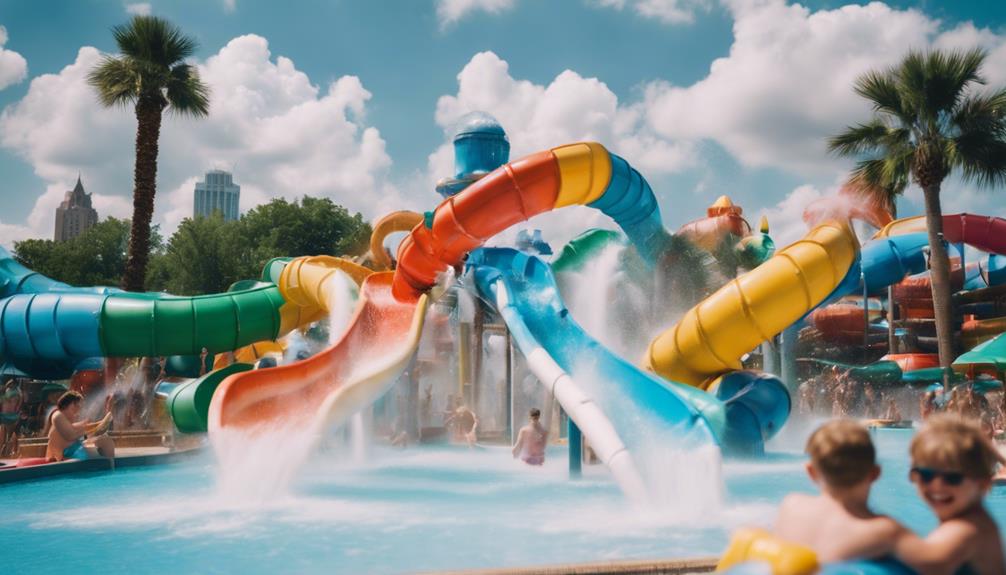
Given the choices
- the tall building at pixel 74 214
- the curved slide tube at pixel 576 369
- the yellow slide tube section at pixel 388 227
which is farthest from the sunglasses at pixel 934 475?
the tall building at pixel 74 214

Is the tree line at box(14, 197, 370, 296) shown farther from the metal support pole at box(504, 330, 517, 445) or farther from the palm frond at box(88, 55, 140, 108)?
the metal support pole at box(504, 330, 517, 445)

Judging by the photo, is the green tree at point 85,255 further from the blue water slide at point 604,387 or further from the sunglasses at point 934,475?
the sunglasses at point 934,475

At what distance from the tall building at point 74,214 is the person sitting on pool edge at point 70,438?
133 meters

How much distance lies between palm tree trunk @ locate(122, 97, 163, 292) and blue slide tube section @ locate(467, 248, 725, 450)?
11648 mm

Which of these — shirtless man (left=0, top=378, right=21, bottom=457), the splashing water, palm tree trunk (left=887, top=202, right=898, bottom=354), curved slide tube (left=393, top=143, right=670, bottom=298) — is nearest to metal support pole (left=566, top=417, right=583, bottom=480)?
curved slide tube (left=393, top=143, right=670, bottom=298)

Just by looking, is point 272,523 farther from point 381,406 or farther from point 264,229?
point 264,229

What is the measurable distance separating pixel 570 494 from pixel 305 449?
2736mm

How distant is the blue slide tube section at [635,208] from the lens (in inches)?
439

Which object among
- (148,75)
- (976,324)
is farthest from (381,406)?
(976,324)

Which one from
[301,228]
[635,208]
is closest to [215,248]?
[301,228]

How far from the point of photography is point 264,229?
148ft

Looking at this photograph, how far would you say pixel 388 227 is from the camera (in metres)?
16.2

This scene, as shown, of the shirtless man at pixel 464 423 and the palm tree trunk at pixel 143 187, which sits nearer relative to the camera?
the shirtless man at pixel 464 423

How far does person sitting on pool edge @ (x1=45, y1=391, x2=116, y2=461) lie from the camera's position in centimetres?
940
